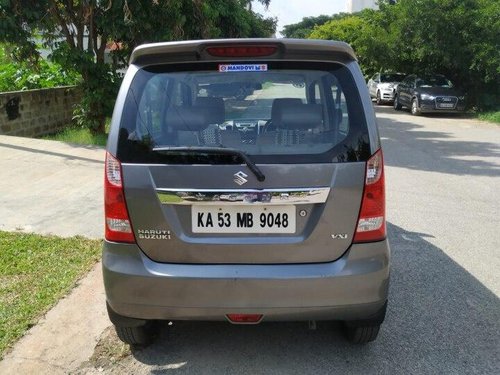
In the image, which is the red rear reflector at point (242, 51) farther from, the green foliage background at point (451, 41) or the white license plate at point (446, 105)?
the green foliage background at point (451, 41)

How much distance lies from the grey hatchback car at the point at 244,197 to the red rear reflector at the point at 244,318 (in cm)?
1

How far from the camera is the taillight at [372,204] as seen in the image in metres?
2.85

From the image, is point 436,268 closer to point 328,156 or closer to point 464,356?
point 464,356

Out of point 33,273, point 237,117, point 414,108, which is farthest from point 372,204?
point 414,108

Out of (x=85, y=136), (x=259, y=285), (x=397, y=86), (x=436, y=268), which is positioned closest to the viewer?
(x=259, y=285)

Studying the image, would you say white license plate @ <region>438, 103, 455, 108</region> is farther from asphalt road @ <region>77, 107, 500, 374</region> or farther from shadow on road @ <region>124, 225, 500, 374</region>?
shadow on road @ <region>124, 225, 500, 374</region>

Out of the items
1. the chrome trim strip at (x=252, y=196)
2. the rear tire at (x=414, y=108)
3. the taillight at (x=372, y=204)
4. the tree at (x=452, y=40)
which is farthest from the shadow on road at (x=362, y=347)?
the tree at (x=452, y=40)

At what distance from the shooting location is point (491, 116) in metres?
18.8

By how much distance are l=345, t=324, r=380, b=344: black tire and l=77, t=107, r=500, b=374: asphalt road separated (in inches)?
3.3

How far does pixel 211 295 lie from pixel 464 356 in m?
1.70

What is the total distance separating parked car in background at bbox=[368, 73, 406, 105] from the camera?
25.3m

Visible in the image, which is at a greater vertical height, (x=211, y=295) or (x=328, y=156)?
(x=328, y=156)

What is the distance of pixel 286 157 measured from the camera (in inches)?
111

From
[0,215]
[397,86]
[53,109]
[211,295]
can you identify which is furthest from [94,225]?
[397,86]
